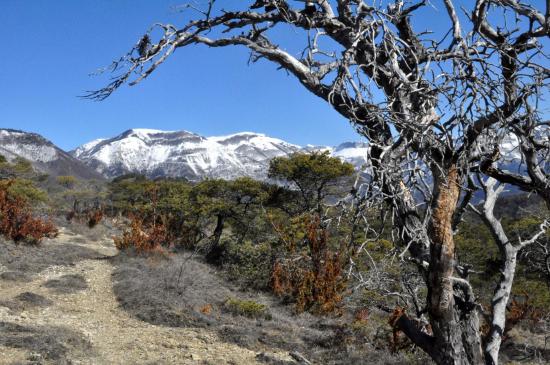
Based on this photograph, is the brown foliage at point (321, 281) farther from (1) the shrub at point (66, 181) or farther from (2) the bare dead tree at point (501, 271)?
(1) the shrub at point (66, 181)

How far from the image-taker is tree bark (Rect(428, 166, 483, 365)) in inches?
99.7

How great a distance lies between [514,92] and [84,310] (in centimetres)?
888

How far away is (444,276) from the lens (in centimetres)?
255

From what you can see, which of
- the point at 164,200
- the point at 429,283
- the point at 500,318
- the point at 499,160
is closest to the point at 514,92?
the point at 499,160

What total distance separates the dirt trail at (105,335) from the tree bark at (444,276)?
509cm

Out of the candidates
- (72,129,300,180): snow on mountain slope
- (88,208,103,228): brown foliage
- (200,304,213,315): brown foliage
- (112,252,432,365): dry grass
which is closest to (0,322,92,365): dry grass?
(112,252,432,365): dry grass

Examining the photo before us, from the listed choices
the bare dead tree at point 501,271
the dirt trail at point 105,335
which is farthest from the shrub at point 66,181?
the bare dead tree at point 501,271

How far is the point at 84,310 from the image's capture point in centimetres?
915

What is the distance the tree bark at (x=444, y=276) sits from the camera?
2531 mm

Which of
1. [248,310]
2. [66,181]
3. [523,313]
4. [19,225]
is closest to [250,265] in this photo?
[248,310]

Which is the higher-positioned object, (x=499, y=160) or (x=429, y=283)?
(x=499, y=160)

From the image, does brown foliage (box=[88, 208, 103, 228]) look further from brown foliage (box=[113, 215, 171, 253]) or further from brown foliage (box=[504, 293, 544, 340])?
brown foliage (box=[504, 293, 544, 340])

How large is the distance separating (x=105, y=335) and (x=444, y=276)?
669 cm

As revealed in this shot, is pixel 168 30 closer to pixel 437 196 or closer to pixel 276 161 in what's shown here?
pixel 437 196
